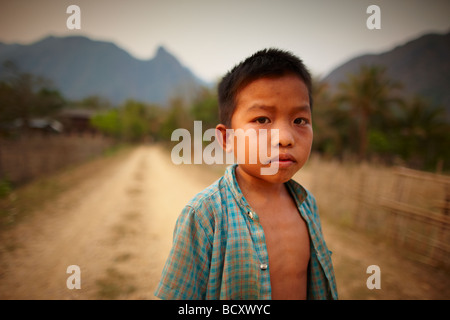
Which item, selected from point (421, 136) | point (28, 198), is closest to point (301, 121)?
point (28, 198)

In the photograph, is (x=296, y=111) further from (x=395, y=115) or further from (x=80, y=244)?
(x=395, y=115)

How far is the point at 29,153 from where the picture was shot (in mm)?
9078

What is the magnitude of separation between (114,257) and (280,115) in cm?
396

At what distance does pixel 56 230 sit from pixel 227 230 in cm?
527

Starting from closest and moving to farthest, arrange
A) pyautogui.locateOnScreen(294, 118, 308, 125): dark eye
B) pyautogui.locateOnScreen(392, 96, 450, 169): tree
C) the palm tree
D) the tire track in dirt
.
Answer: pyautogui.locateOnScreen(294, 118, 308, 125): dark eye, the tire track in dirt, pyautogui.locateOnScreen(392, 96, 450, 169): tree, the palm tree

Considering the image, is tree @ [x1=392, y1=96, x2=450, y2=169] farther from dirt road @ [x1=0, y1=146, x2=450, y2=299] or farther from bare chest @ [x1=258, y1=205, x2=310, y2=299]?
bare chest @ [x1=258, y1=205, x2=310, y2=299]

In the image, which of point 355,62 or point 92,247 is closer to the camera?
point 92,247

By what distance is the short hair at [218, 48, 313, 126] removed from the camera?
1114 millimetres

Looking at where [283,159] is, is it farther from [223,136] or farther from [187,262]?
[187,262]

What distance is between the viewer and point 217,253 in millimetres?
1087

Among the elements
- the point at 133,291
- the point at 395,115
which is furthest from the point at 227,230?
the point at 395,115

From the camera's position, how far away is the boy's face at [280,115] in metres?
1.08

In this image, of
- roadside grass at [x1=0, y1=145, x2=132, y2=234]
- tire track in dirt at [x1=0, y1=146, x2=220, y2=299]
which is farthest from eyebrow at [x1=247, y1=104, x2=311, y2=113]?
roadside grass at [x1=0, y1=145, x2=132, y2=234]

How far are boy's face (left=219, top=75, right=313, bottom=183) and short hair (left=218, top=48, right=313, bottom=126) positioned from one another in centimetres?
3
